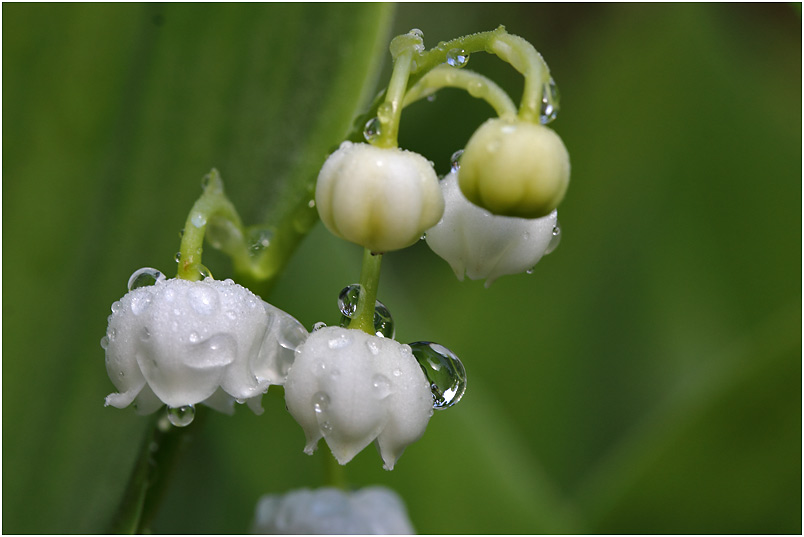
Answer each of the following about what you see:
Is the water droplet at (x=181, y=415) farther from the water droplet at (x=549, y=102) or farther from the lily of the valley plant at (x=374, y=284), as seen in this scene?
the water droplet at (x=549, y=102)

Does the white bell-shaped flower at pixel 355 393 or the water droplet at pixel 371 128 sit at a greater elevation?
the water droplet at pixel 371 128

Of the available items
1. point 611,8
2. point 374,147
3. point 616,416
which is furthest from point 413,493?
point 611,8

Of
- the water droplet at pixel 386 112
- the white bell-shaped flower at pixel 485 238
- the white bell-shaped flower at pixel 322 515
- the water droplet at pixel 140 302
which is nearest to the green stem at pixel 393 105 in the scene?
the water droplet at pixel 386 112

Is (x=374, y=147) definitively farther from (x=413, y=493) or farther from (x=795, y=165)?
(x=795, y=165)

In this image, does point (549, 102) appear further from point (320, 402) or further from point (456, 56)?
point (320, 402)

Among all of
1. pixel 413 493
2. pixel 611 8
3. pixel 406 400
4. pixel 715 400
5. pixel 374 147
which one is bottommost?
pixel 413 493

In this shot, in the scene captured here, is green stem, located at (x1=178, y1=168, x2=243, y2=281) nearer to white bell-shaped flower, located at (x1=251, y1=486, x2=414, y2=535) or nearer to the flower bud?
the flower bud

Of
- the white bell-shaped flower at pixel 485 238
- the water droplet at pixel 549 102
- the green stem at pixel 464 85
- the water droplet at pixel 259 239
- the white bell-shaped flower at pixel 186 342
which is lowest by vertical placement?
the white bell-shaped flower at pixel 186 342
